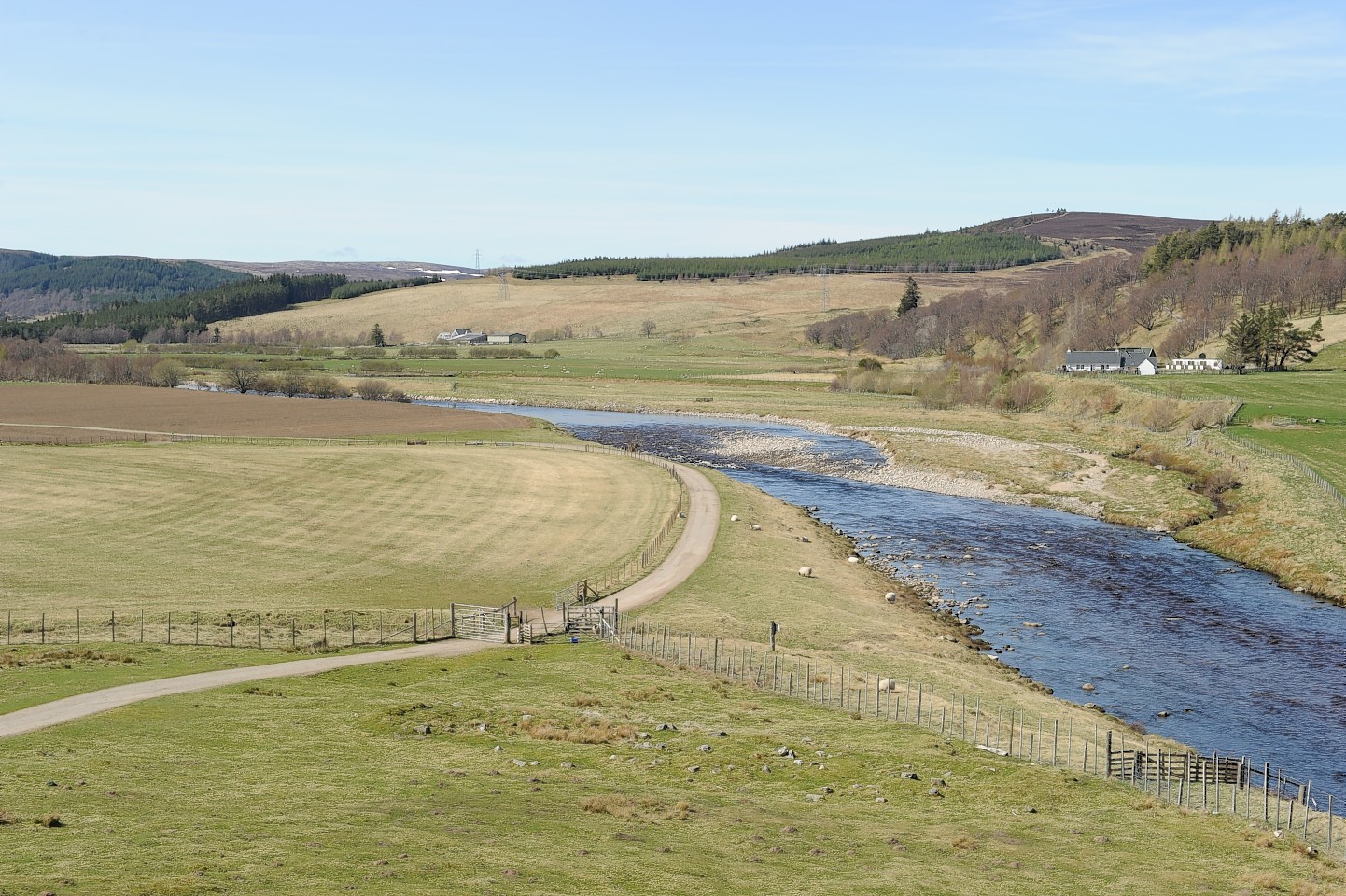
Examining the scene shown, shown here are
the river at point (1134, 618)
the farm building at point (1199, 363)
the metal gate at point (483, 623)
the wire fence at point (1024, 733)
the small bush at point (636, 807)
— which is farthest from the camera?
the farm building at point (1199, 363)

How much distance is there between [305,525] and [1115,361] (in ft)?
435

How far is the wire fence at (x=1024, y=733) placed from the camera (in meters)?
32.9

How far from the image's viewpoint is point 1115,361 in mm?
167375

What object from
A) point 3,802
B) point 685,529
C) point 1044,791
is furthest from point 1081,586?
point 3,802

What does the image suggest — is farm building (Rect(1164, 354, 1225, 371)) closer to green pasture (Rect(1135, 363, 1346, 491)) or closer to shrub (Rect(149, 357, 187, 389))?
green pasture (Rect(1135, 363, 1346, 491))

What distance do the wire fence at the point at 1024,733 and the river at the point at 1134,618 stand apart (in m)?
4.19

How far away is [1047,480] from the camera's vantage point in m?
98.6

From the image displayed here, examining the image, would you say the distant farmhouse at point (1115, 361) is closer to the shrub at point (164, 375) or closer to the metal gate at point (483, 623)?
the metal gate at point (483, 623)

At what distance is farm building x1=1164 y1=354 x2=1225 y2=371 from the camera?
6358 inches

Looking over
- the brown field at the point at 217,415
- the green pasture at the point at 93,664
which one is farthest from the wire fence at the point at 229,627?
the brown field at the point at 217,415

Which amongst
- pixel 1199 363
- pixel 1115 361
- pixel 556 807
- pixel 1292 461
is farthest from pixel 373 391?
pixel 556 807

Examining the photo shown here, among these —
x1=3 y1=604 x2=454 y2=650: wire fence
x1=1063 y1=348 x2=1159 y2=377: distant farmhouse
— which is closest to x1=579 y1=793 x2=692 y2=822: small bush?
x1=3 y1=604 x2=454 y2=650: wire fence

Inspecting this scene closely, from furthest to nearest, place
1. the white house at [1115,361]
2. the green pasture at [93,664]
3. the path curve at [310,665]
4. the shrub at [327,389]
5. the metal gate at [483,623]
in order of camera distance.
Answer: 1. the shrub at [327,389]
2. the white house at [1115,361]
3. the metal gate at [483,623]
4. the green pasture at [93,664]
5. the path curve at [310,665]

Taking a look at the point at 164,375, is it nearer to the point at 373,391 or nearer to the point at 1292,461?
the point at 373,391
